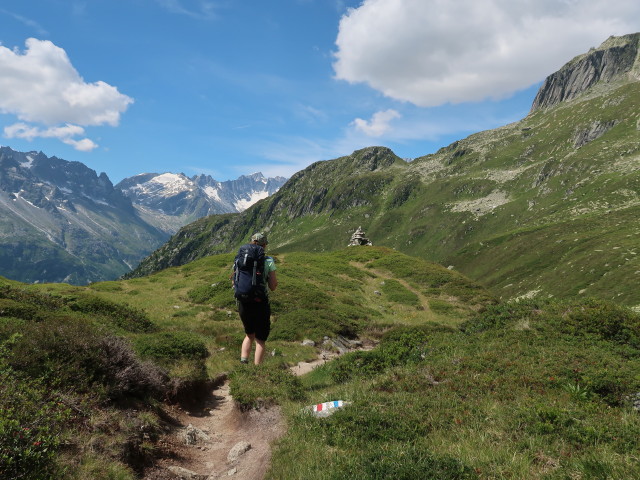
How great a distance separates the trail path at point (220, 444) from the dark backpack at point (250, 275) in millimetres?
3400

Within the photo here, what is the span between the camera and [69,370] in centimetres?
781

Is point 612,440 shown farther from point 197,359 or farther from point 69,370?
point 197,359

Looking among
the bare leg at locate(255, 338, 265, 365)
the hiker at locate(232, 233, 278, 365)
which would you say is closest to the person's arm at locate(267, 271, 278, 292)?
the hiker at locate(232, 233, 278, 365)

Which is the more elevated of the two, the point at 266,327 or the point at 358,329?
the point at 266,327

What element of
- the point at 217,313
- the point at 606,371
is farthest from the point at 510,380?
the point at 217,313

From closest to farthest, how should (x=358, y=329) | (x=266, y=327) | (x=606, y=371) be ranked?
(x=606, y=371)
(x=266, y=327)
(x=358, y=329)

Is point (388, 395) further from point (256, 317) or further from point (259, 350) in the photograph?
point (259, 350)

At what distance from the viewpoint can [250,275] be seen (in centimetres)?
1184

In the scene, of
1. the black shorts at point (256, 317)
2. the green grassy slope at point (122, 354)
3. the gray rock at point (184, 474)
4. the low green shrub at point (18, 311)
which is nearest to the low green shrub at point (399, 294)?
the green grassy slope at point (122, 354)

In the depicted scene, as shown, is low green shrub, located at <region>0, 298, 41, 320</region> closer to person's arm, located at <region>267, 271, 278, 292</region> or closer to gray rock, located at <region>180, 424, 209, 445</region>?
gray rock, located at <region>180, 424, 209, 445</region>

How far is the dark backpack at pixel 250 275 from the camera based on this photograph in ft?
38.7

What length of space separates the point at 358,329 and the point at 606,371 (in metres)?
17.0

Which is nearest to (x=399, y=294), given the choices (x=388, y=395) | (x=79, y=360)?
(x=388, y=395)

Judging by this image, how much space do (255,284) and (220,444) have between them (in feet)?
14.9
